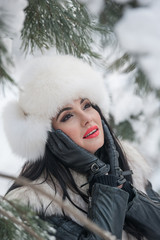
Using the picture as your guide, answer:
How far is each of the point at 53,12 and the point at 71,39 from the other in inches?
5.7

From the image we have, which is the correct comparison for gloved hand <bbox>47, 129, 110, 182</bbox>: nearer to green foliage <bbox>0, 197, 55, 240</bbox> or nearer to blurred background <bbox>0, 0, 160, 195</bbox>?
blurred background <bbox>0, 0, 160, 195</bbox>

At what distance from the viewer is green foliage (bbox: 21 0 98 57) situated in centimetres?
119

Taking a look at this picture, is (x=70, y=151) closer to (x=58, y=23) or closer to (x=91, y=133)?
(x=91, y=133)

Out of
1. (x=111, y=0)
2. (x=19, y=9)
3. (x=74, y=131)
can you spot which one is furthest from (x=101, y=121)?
(x=19, y=9)

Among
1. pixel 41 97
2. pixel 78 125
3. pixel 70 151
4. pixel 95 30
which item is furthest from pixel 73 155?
pixel 95 30

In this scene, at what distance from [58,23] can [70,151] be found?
0.52 meters

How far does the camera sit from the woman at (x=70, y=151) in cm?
132

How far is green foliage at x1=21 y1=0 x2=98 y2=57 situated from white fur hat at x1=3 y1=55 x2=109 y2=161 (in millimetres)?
103

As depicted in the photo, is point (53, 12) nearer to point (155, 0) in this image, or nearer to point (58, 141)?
point (155, 0)

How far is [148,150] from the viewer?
85.0 inches

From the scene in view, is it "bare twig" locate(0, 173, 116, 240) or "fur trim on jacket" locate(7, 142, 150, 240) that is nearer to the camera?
"bare twig" locate(0, 173, 116, 240)

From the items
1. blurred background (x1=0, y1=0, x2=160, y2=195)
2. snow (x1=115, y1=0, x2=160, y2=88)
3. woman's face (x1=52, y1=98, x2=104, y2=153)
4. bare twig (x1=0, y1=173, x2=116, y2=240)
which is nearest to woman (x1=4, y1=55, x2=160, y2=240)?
woman's face (x1=52, y1=98, x2=104, y2=153)

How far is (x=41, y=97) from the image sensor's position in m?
1.31

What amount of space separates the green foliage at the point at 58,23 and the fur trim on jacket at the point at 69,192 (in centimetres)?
59
